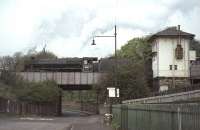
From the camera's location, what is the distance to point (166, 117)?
51.0ft

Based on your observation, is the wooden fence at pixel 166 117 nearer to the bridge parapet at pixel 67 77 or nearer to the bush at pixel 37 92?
the bush at pixel 37 92

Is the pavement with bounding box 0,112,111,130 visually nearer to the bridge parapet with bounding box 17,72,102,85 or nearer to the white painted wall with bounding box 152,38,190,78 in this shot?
the bridge parapet with bounding box 17,72,102,85

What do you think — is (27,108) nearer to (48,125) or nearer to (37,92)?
(37,92)

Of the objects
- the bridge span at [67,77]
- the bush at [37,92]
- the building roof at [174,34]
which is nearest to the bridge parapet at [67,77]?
the bridge span at [67,77]

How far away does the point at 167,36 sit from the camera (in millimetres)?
105375

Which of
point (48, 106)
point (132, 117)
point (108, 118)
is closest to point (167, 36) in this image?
point (48, 106)

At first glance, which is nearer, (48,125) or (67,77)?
(48,125)

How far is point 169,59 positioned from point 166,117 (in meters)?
90.2

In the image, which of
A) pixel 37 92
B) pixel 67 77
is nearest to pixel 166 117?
pixel 37 92

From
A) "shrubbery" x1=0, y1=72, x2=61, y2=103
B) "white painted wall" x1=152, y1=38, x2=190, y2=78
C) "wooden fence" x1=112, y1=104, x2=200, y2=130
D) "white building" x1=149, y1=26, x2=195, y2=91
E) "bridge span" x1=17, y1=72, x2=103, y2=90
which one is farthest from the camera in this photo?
"white painted wall" x1=152, y1=38, x2=190, y2=78

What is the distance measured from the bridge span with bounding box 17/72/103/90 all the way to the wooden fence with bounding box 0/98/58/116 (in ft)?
21.5

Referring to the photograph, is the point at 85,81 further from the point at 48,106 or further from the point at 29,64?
the point at 29,64

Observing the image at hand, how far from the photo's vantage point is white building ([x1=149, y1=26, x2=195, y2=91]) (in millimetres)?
102938

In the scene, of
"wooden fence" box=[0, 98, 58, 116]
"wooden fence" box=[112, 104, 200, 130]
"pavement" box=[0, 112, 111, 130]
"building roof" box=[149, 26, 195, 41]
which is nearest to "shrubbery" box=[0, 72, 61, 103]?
"wooden fence" box=[0, 98, 58, 116]
